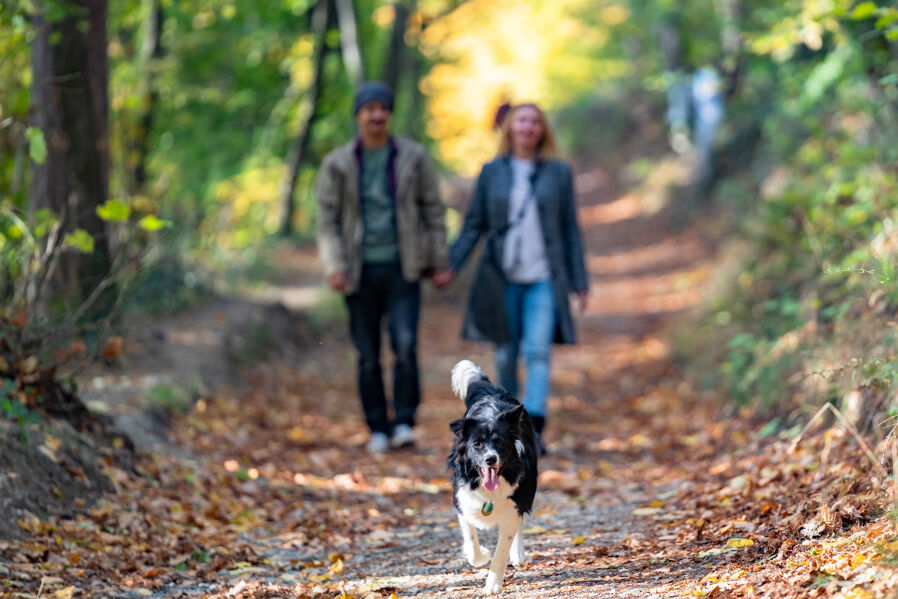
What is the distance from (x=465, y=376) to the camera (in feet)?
14.6

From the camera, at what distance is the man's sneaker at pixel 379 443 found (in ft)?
22.5

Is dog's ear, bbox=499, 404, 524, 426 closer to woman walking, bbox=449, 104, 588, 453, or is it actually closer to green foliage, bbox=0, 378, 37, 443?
woman walking, bbox=449, 104, 588, 453

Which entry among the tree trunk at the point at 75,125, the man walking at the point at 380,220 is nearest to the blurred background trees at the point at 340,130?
the tree trunk at the point at 75,125

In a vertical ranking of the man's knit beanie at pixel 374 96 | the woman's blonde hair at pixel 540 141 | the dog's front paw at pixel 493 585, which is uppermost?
the man's knit beanie at pixel 374 96

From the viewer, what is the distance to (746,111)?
57.9 feet

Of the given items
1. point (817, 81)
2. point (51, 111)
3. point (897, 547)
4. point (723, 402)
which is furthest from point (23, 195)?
point (817, 81)

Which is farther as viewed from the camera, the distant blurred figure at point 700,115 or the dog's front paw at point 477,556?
the distant blurred figure at point 700,115

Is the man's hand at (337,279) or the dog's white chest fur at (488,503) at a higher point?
the man's hand at (337,279)

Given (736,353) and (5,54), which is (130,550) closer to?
(5,54)

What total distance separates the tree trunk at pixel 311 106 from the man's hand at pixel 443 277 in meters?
8.78

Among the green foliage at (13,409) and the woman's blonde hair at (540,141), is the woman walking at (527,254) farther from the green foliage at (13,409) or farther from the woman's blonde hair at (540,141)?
the green foliage at (13,409)

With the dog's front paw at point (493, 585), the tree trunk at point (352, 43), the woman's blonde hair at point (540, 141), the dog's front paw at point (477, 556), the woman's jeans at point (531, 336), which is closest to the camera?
the dog's front paw at point (493, 585)

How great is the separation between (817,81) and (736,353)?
354 centimetres

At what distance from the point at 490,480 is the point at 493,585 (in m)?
0.49
